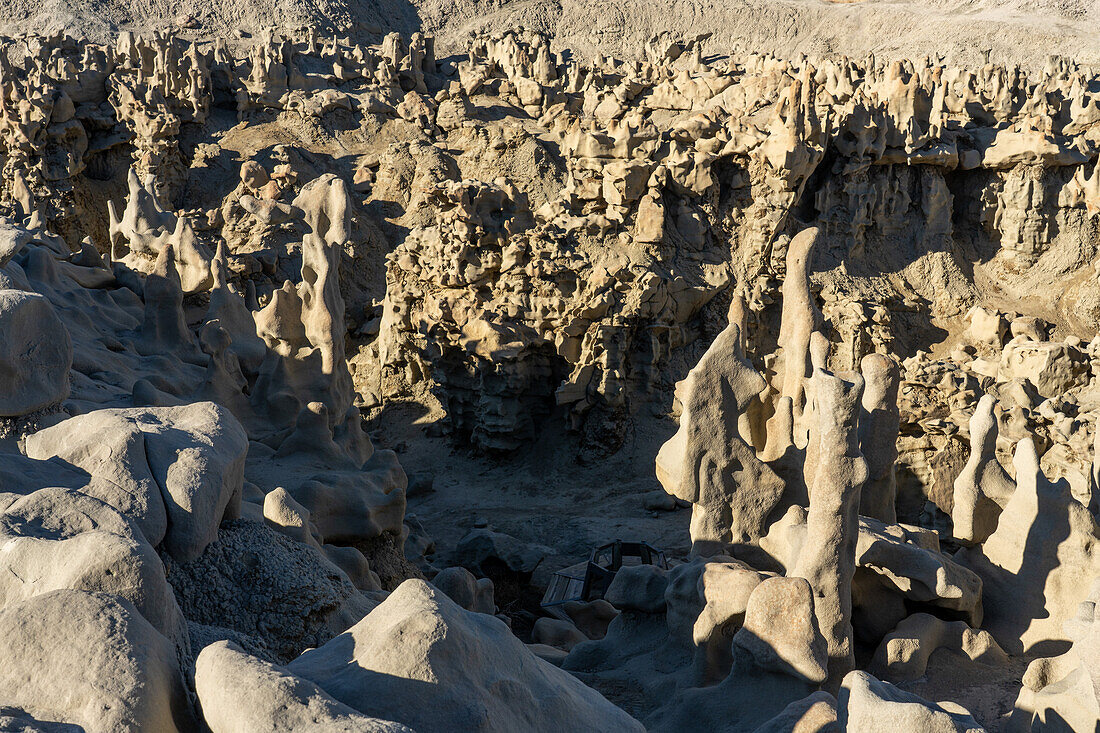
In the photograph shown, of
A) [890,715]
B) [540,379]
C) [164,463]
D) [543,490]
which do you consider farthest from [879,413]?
[540,379]

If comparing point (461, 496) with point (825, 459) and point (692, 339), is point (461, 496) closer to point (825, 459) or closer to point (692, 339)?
point (692, 339)

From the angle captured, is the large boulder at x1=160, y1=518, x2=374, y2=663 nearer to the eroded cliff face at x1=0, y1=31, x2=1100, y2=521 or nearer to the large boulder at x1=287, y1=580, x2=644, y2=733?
the large boulder at x1=287, y1=580, x2=644, y2=733

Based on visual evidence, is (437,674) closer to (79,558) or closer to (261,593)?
(79,558)

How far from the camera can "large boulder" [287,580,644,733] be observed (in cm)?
281

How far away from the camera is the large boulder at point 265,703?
2.46 metres

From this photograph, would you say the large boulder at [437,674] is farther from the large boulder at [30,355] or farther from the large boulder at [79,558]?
the large boulder at [30,355]

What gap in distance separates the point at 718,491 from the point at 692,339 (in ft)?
25.9

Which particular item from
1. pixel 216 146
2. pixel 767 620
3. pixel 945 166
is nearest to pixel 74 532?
pixel 767 620

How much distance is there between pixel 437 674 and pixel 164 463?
72.5 inches

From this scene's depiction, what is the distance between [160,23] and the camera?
35.0 meters

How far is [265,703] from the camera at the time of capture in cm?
249

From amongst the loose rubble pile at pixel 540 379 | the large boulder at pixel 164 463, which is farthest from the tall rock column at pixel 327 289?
the large boulder at pixel 164 463

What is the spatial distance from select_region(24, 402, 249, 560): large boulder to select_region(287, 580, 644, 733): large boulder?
113cm

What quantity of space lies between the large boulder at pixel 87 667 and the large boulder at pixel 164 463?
3.73 ft
